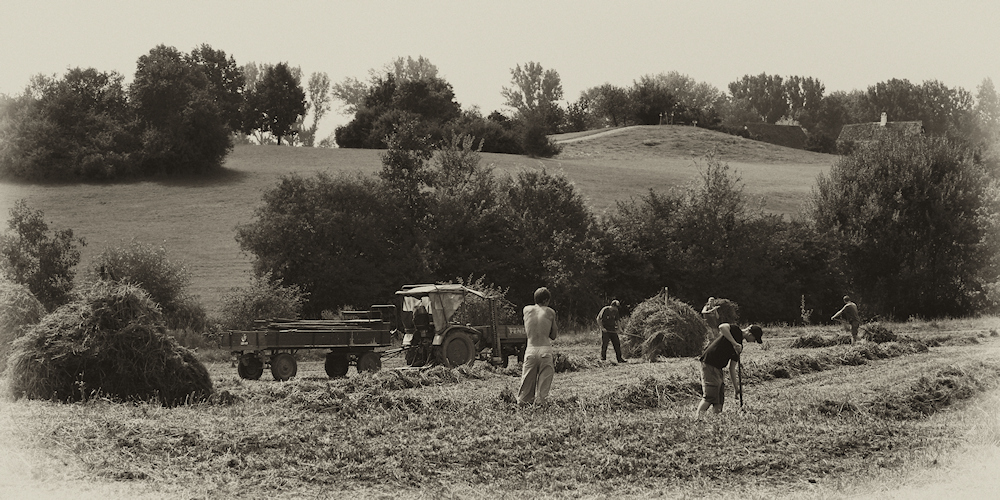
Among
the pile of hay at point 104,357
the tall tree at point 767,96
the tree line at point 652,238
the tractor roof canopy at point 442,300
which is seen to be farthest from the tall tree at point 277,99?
the tall tree at point 767,96

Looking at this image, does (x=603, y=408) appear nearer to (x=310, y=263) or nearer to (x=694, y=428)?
(x=694, y=428)

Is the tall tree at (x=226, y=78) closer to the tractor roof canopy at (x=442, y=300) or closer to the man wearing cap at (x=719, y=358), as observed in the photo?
the tractor roof canopy at (x=442, y=300)

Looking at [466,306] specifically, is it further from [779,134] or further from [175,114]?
[779,134]

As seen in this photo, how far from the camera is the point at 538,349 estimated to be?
13227 mm

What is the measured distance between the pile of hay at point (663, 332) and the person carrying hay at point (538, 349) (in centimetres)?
1101

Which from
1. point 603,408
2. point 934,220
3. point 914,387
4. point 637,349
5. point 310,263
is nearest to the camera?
point 603,408

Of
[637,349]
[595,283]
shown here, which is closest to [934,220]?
[595,283]

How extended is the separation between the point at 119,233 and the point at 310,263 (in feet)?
54.2

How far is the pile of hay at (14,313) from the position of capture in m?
19.6

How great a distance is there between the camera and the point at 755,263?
41.3 m

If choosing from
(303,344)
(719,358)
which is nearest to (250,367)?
(303,344)

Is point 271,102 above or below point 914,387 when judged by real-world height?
above

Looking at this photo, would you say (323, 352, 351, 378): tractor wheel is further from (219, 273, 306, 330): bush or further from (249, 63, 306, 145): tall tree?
(249, 63, 306, 145): tall tree

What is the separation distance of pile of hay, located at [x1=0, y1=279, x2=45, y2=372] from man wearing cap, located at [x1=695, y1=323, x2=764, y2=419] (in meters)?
13.4
